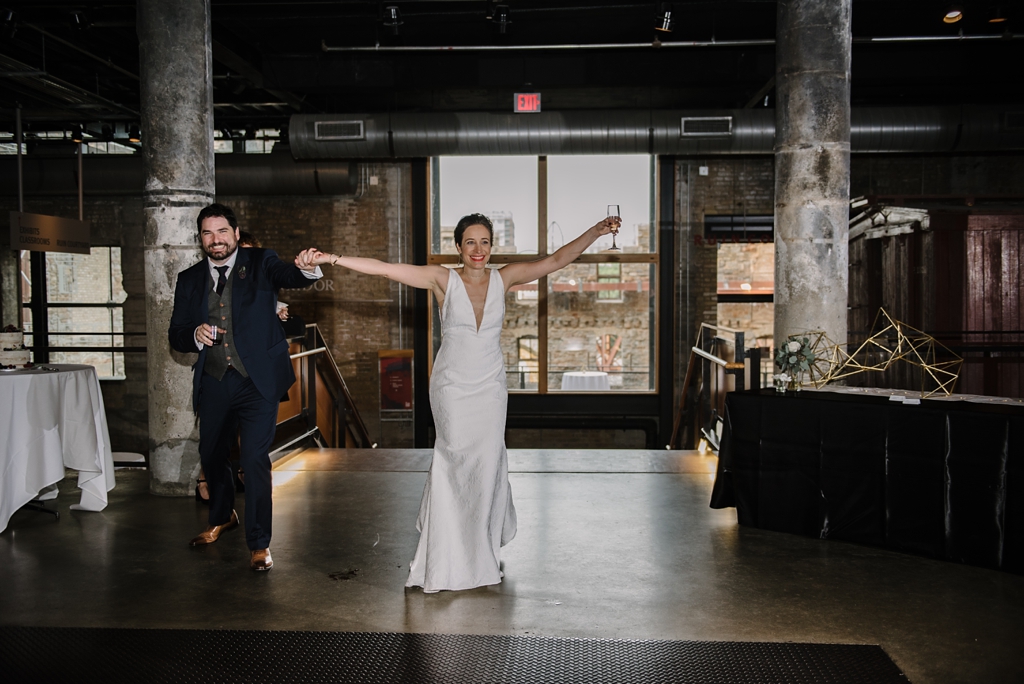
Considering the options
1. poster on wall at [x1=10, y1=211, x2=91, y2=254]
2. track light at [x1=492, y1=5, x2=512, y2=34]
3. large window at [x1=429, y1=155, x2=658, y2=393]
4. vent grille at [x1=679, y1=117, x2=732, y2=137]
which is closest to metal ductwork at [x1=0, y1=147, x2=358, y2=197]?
large window at [x1=429, y1=155, x2=658, y2=393]

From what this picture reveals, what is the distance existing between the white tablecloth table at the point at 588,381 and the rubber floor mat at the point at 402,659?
7.93m

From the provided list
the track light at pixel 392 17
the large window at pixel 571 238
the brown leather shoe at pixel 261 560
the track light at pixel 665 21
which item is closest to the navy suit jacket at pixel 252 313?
the brown leather shoe at pixel 261 560

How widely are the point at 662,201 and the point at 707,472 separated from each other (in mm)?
5738

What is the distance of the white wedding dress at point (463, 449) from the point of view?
10.5 feet

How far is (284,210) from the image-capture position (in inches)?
419

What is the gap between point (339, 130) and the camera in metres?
8.61

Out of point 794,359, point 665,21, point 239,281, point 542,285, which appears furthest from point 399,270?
point 542,285

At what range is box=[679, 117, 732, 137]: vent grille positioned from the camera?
832 centimetres

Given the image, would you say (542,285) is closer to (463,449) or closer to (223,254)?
(223,254)

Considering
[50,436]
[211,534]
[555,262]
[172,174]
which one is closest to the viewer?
[555,262]

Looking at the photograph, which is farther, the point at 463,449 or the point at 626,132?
the point at 626,132

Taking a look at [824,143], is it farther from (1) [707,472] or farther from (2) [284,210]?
(2) [284,210]

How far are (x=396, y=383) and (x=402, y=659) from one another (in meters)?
8.01

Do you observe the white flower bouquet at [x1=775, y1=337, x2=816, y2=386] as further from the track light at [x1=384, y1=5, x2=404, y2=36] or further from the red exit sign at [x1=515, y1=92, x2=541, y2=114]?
the red exit sign at [x1=515, y1=92, x2=541, y2=114]
